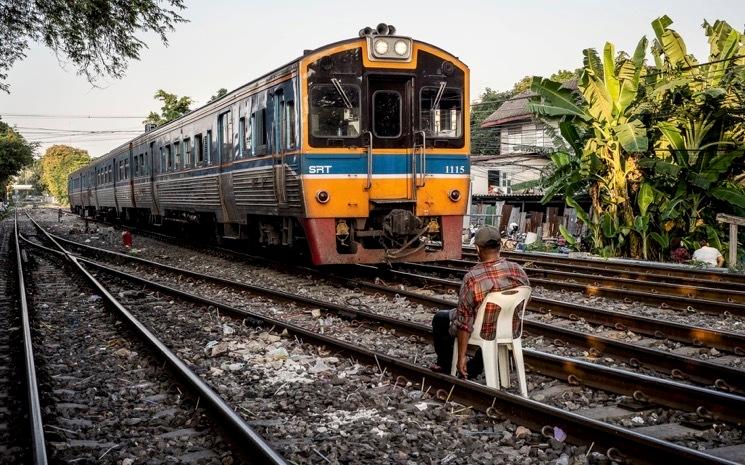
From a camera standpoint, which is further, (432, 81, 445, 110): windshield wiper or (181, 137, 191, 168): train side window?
(181, 137, 191, 168): train side window

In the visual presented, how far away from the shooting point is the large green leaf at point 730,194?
12.8 m

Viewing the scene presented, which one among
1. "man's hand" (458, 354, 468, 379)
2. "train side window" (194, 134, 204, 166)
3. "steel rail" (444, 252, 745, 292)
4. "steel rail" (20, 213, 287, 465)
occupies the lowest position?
"steel rail" (444, 252, 745, 292)

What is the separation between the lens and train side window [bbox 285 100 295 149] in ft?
32.8

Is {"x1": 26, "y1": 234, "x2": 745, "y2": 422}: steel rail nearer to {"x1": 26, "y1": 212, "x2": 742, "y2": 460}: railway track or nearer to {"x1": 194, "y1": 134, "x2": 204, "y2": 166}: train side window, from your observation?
{"x1": 26, "y1": 212, "x2": 742, "y2": 460}: railway track

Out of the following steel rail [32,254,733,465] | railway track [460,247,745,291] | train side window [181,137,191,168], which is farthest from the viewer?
train side window [181,137,191,168]

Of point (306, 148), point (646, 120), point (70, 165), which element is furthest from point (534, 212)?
point (70, 165)

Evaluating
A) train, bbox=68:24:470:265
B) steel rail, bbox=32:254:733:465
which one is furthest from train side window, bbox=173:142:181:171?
steel rail, bbox=32:254:733:465

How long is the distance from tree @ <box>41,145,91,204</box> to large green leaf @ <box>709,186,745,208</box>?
100m

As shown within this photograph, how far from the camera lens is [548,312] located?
311 inches

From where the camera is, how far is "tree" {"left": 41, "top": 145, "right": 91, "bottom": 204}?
104750mm

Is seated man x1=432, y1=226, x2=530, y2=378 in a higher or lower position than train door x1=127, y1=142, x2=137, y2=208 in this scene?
lower

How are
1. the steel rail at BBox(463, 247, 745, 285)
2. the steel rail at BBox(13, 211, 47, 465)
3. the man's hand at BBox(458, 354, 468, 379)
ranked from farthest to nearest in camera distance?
the steel rail at BBox(463, 247, 745, 285) < the man's hand at BBox(458, 354, 468, 379) < the steel rail at BBox(13, 211, 47, 465)

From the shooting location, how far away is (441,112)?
10.5m

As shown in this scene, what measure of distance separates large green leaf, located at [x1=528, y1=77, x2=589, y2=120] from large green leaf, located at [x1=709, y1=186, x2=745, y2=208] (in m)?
2.96
